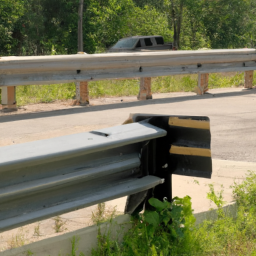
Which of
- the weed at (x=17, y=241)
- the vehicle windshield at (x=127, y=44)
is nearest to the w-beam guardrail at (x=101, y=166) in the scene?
the weed at (x=17, y=241)

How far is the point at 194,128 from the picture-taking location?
3.19 meters

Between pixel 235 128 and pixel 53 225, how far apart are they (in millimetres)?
4535

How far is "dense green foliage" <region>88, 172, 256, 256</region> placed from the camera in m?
2.97

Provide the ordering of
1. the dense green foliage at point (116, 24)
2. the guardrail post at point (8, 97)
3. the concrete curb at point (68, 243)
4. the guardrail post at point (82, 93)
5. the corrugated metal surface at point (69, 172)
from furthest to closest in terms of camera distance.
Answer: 1. the dense green foliage at point (116, 24)
2. the guardrail post at point (82, 93)
3. the guardrail post at point (8, 97)
4. the concrete curb at point (68, 243)
5. the corrugated metal surface at point (69, 172)

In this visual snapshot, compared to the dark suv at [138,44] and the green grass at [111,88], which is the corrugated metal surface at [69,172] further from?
the dark suv at [138,44]

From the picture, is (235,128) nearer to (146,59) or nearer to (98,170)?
(146,59)

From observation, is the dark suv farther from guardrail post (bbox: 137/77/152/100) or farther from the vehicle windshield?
guardrail post (bbox: 137/77/152/100)

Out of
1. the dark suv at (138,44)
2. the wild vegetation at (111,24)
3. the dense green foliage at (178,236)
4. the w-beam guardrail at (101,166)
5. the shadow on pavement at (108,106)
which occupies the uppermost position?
the wild vegetation at (111,24)

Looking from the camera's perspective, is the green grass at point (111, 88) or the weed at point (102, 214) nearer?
the weed at point (102, 214)

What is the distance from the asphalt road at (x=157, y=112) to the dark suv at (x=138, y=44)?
13943mm

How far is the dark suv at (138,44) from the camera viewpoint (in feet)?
80.8

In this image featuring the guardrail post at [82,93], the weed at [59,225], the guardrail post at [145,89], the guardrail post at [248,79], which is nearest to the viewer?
the weed at [59,225]

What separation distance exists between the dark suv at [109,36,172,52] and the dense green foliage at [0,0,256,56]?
8711 mm

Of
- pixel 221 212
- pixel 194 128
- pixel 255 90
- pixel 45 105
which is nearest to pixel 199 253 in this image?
pixel 221 212
